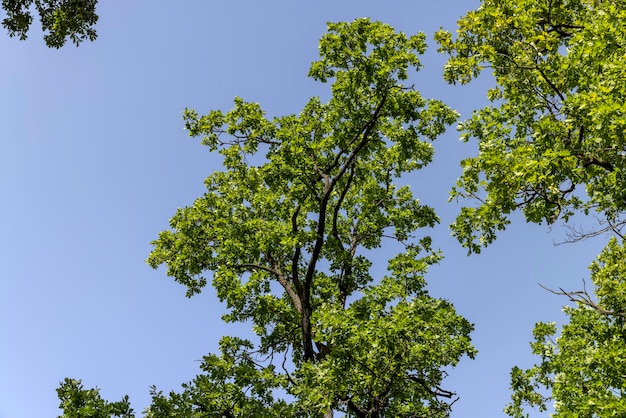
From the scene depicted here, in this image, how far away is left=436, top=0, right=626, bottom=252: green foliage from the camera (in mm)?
10109

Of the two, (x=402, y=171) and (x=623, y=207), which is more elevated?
(x=402, y=171)

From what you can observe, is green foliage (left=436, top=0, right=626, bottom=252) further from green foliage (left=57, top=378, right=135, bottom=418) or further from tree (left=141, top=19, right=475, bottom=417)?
green foliage (left=57, top=378, right=135, bottom=418)

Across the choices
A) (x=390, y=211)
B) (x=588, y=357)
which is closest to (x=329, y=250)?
(x=390, y=211)

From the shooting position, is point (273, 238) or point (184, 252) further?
point (184, 252)

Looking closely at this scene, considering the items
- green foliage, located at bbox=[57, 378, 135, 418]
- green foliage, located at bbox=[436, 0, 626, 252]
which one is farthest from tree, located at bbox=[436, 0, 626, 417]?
green foliage, located at bbox=[57, 378, 135, 418]

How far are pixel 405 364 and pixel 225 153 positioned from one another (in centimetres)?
1113

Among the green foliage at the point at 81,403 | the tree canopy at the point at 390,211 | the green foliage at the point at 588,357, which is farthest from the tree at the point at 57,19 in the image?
the green foliage at the point at 588,357

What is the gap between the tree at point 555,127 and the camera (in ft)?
33.4

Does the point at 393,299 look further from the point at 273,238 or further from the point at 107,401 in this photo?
the point at 107,401

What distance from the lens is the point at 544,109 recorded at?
12438 millimetres

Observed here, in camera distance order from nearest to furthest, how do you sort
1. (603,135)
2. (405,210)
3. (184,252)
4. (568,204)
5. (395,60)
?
1. (603,135)
2. (568,204)
3. (395,60)
4. (184,252)
5. (405,210)

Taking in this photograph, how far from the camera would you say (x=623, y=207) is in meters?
11.1

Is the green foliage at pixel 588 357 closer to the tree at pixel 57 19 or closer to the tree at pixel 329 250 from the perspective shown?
the tree at pixel 329 250

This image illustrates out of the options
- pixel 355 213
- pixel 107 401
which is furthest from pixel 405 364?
pixel 355 213
